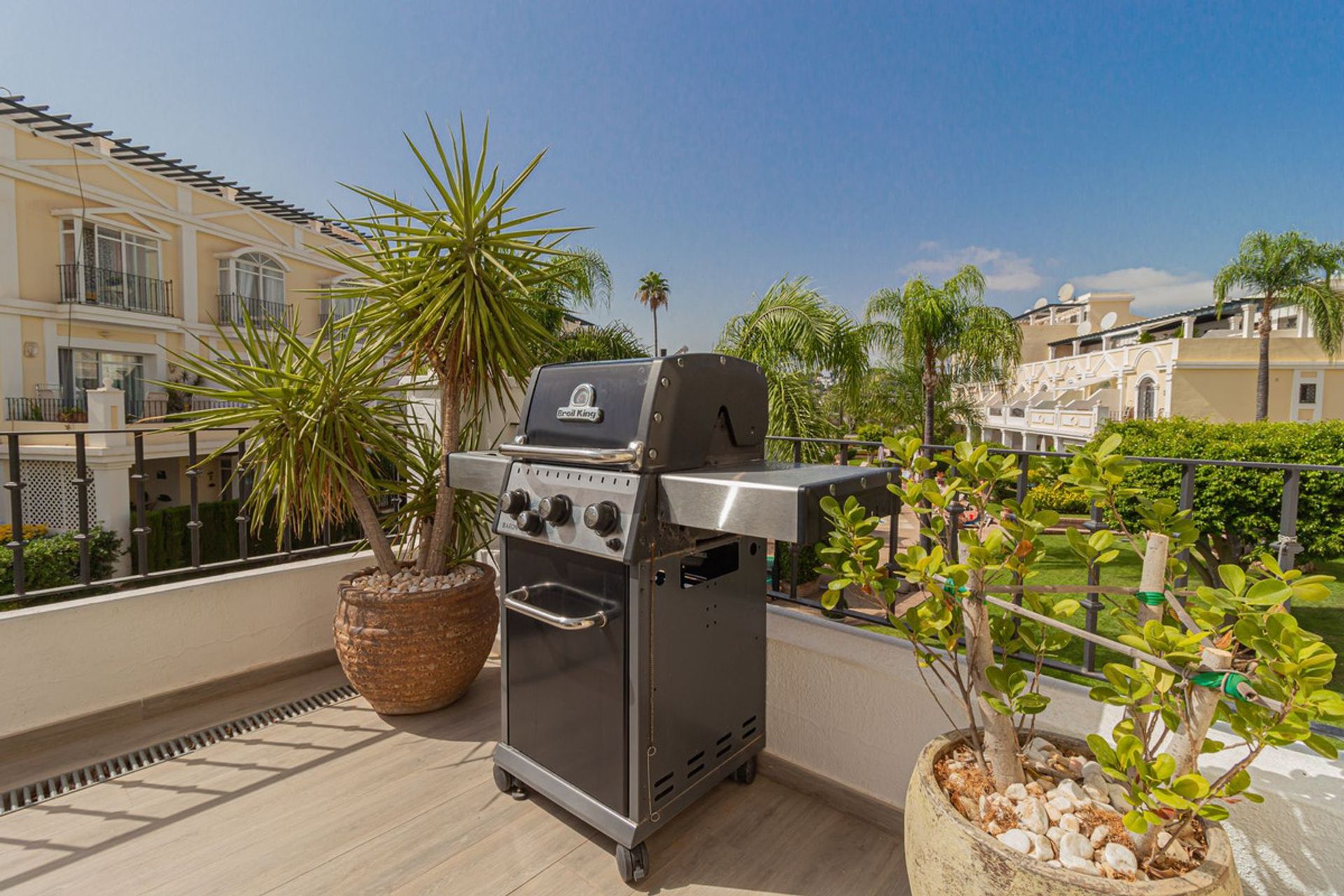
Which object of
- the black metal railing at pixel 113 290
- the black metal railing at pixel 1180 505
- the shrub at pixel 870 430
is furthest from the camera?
the shrub at pixel 870 430

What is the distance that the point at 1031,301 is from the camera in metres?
49.6

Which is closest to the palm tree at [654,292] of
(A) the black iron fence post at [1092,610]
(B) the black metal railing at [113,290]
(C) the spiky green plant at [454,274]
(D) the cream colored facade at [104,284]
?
(D) the cream colored facade at [104,284]

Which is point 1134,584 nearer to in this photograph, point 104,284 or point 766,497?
point 766,497

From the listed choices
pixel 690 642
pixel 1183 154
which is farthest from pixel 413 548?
pixel 1183 154

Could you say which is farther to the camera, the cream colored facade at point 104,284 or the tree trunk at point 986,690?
the cream colored facade at point 104,284

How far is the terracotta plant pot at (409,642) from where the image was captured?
218cm

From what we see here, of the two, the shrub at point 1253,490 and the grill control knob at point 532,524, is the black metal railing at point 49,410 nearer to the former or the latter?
the grill control knob at point 532,524

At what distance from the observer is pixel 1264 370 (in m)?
20.7

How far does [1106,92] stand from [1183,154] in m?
7.38

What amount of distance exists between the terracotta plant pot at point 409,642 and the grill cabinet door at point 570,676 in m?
0.58

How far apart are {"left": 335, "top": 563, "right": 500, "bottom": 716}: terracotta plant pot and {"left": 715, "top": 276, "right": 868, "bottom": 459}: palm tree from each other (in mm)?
3885

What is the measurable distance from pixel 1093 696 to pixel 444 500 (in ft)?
7.08

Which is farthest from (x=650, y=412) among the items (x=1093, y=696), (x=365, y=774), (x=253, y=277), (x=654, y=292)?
(x=654, y=292)

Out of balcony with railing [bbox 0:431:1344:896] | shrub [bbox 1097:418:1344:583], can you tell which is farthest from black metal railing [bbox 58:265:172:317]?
shrub [bbox 1097:418:1344:583]
